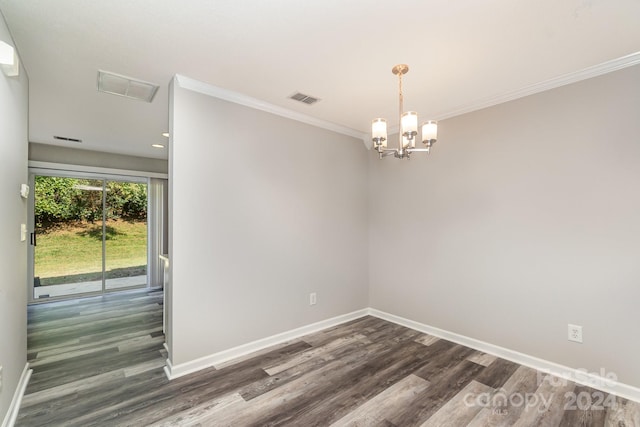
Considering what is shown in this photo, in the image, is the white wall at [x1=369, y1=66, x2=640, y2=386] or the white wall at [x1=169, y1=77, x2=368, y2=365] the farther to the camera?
the white wall at [x1=169, y1=77, x2=368, y2=365]

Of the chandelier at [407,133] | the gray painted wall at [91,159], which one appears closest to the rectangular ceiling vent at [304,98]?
the chandelier at [407,133]

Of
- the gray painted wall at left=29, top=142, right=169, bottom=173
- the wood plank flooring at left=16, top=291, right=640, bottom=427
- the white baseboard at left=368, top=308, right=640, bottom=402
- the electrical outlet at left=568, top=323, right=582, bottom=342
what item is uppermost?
the gray painted wall at left=29, top=142, right=169, bottom=173

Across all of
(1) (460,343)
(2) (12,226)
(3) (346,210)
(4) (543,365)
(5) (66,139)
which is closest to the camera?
(2) (12,226)

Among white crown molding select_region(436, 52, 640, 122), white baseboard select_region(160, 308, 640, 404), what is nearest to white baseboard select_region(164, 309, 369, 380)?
white baseboard select_region(160, 308, 640, 404)

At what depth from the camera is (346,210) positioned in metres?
3.74

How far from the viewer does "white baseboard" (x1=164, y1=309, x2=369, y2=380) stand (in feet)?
7.92

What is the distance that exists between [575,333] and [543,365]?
40 cm

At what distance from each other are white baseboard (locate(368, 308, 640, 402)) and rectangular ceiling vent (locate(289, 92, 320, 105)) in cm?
281

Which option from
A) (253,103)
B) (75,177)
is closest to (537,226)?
(253,103)

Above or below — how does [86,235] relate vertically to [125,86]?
below

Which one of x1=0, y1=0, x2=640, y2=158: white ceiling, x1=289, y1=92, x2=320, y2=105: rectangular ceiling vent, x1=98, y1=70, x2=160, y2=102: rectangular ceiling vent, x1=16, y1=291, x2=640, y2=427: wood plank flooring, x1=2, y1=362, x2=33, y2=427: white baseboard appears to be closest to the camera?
x1=0, y1=0, x2=640, y2=158: white ceiling

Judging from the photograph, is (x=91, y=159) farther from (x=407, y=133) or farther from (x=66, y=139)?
(x=407, y=133)

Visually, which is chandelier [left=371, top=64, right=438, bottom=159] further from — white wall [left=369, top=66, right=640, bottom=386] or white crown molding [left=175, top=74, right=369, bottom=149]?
white crown molding [left=175, top=74, right=369, bottom=149]

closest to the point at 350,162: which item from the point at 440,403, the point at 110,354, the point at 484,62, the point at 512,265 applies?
the point at 484,62
